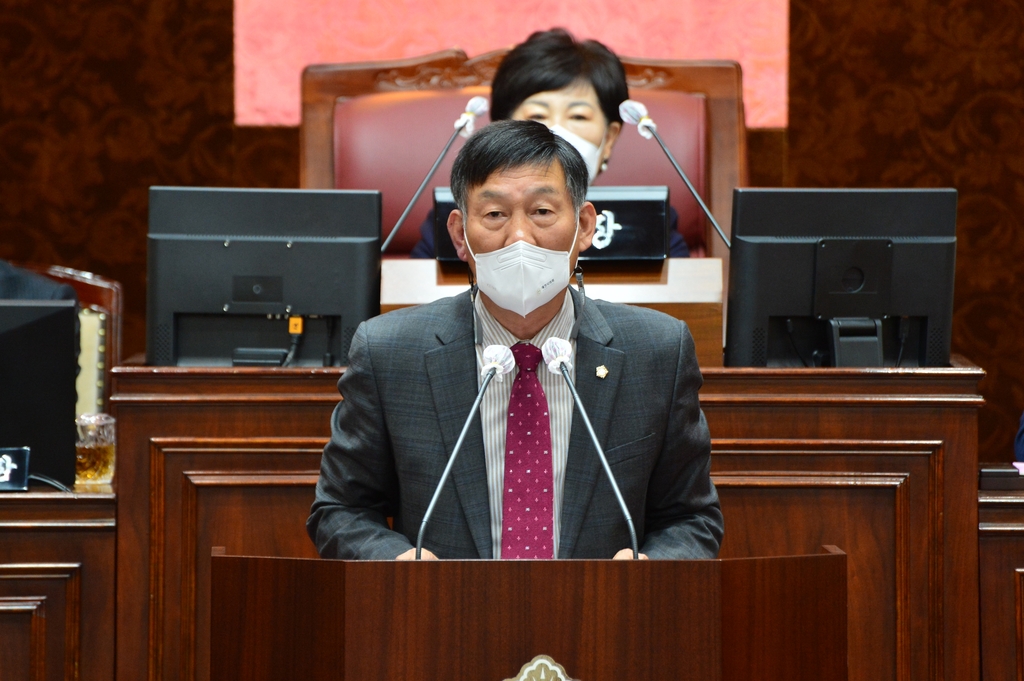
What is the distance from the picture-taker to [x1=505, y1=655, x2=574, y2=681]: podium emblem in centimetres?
119

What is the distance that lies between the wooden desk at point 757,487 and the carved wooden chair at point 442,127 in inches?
50.8

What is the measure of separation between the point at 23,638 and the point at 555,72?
160 cm

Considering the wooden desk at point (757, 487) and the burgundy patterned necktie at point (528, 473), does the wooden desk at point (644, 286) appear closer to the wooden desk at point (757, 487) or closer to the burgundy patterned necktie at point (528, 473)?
the wooden desk at point (757, 487)

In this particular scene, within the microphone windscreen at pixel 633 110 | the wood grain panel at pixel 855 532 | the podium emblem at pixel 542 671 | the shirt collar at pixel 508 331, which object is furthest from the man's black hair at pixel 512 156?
the microphone windscreen at pixel 633 110

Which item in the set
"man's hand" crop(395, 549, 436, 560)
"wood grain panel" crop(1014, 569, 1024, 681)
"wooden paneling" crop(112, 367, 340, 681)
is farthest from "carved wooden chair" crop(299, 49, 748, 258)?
"man's hand" crop(395, 549, 436, 560)

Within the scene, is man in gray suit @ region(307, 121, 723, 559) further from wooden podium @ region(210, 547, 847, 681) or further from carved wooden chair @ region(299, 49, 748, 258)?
carved wooden chair @ region(299, 49, 748, 258)

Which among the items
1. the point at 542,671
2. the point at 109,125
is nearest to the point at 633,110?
the point at 542,671

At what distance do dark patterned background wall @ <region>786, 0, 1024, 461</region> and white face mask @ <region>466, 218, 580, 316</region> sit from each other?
2.49 metres

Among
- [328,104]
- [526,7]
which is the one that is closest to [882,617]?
[328,104]

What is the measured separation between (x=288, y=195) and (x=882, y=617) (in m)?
1.26

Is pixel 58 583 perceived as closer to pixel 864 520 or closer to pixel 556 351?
pixel 556 351

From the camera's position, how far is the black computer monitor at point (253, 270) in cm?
213

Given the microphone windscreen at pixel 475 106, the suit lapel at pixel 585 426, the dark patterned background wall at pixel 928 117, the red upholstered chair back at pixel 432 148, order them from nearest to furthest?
the suit lapel at pixel 585 426 → the microphone windscreen at pixel 475 106 → the red upholstered chair back at pixel 432 148 → the dark patterned background wall at pixel 928 117

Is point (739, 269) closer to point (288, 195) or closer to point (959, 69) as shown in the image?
point (288, 195)
